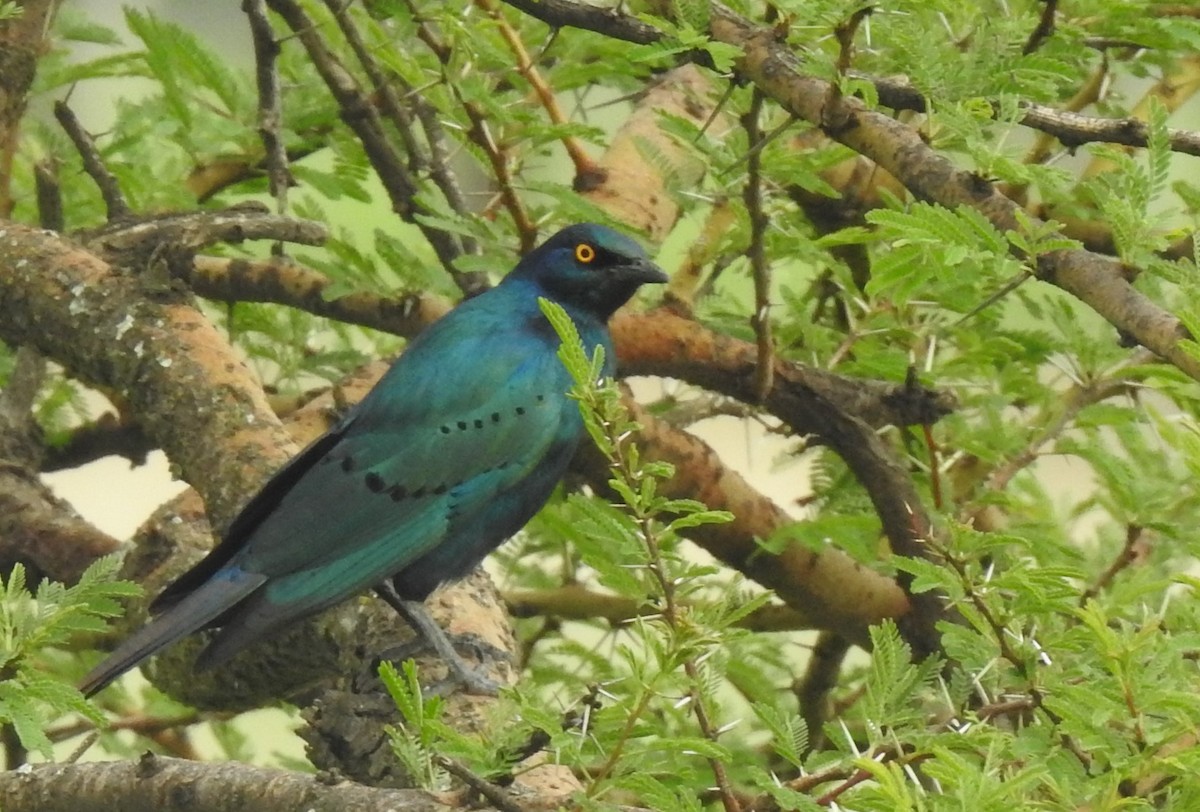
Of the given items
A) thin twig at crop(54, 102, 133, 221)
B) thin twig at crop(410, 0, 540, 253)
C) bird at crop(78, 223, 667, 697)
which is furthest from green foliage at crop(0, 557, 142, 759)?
thin twig at crop(54, 102, 133, 221)

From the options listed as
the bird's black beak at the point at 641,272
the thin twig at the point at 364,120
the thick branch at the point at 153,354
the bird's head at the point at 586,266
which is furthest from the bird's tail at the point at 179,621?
the bird's black beak at the point at 641,272

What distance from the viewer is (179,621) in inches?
114

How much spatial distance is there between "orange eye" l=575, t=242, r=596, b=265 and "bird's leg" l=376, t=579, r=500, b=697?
0.92 meters

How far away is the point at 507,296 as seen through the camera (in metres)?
3.71

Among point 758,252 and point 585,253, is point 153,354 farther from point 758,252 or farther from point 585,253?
point 758,252

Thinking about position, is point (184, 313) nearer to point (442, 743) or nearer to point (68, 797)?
point (68, 797)

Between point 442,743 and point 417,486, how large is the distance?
151cm

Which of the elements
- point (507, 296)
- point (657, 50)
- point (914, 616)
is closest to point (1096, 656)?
point (657, 50)

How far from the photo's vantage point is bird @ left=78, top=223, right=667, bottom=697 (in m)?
3.02

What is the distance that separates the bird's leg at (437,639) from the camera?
108 inches

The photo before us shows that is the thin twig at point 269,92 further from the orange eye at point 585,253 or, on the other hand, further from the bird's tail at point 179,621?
the bird's tail at point 179,621

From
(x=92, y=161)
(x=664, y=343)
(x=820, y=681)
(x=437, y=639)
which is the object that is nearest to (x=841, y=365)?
(x=664, y=343)

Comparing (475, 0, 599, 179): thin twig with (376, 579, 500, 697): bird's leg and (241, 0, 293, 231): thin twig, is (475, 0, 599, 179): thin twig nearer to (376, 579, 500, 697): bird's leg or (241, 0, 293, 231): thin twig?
(241, 0, 293, 231): thin twig

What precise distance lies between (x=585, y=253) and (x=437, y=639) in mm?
1154
